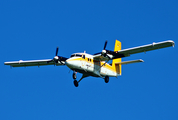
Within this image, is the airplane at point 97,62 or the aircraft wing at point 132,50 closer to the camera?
the aircraft wing at point 132,50

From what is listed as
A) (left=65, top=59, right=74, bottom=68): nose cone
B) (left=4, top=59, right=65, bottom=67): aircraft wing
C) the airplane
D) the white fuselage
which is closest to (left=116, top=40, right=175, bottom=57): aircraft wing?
the airplane

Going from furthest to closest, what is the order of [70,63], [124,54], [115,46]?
[115,46] → [124,54] → [70,63]

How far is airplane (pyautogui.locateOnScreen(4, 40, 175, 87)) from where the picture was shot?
32875 mm

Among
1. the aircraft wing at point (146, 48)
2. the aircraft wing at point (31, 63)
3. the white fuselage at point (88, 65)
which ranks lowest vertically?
the white fuselage at point (88, 65)

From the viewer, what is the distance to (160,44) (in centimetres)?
3253

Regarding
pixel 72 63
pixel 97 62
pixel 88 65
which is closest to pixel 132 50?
pixel 97 62

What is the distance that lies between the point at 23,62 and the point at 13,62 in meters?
1.31

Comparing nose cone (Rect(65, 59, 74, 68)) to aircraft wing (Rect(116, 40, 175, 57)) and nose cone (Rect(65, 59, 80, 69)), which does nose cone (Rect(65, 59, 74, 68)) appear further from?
aircraft wing (Rect(116, 40, 175, 57))

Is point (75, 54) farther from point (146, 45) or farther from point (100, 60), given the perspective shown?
point (146, 45)

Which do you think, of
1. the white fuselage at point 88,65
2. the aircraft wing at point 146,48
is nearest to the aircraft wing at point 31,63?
the white fuselage at point 88,65

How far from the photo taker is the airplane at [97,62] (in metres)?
32.9

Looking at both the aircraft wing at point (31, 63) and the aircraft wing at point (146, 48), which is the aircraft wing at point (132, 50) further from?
the aircraft wing at point (31, 63)

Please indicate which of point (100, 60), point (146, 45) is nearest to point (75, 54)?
point (100, 60)

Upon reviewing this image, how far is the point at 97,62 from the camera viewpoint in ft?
117
